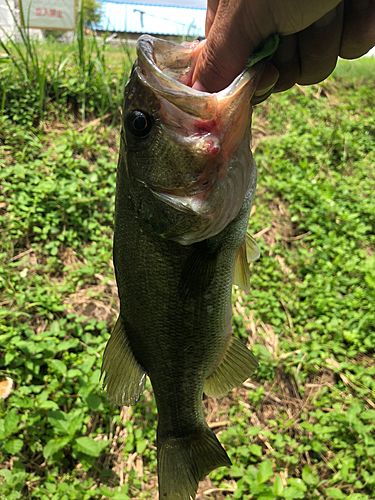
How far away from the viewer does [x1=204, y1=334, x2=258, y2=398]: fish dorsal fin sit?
62.6 inches

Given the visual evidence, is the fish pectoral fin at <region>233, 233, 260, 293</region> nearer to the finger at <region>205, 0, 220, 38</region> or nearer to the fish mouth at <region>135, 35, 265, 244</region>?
the fish mouth at <region>135, 35, 265, 244</region>

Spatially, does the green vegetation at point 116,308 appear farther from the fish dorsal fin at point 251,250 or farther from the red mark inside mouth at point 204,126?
the red mark inside mouth at point 204,126

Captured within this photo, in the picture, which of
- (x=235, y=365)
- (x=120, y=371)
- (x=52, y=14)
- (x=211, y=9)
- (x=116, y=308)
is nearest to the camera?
(x=211, y=9)

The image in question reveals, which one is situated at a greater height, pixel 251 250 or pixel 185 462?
pixel 251 250

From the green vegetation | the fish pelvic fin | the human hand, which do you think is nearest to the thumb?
the human hand

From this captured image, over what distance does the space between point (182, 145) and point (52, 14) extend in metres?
5.56

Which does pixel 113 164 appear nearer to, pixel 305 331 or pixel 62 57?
pixel 62 57

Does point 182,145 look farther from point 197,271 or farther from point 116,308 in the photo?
point 116,308

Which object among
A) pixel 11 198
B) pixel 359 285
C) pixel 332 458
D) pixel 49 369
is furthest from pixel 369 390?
pixel 11 198

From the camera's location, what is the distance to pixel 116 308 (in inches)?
124

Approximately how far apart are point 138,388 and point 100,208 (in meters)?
2.69

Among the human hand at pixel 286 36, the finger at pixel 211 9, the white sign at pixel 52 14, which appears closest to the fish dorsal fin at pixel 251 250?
→ the human hand at pixel 286 36

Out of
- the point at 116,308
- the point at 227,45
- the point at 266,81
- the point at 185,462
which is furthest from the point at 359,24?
the point at 116,308

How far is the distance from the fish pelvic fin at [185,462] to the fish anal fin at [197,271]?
0.71 m
